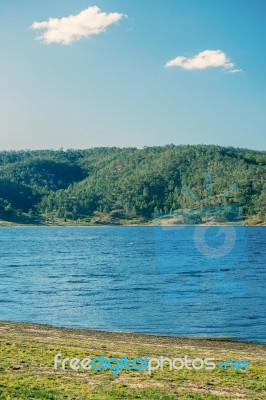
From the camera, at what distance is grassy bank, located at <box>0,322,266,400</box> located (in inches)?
712

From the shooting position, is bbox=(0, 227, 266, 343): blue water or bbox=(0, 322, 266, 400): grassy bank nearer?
bbox=(0, 322, 266, 400): grassy bank

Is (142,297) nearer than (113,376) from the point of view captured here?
No

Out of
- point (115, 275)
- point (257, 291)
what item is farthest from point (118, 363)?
point (115, 275)

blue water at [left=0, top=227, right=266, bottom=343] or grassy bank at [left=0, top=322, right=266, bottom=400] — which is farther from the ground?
grassy bank at [left=0, top=322, right=266, bottom=400]

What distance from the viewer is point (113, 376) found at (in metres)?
21.1

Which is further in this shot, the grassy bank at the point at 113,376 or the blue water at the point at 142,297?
the blue water at the point at 142,297

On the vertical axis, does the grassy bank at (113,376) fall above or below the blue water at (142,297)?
above

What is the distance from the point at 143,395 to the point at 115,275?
235ft

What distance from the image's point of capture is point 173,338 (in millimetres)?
39000

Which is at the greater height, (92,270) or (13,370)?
(13,370)

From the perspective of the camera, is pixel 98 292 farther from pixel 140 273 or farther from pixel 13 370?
pixel 13 370

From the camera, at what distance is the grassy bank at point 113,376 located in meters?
18.1

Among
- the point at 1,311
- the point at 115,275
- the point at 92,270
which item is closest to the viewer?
the point at 1,311

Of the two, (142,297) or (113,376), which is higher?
(113,376)
